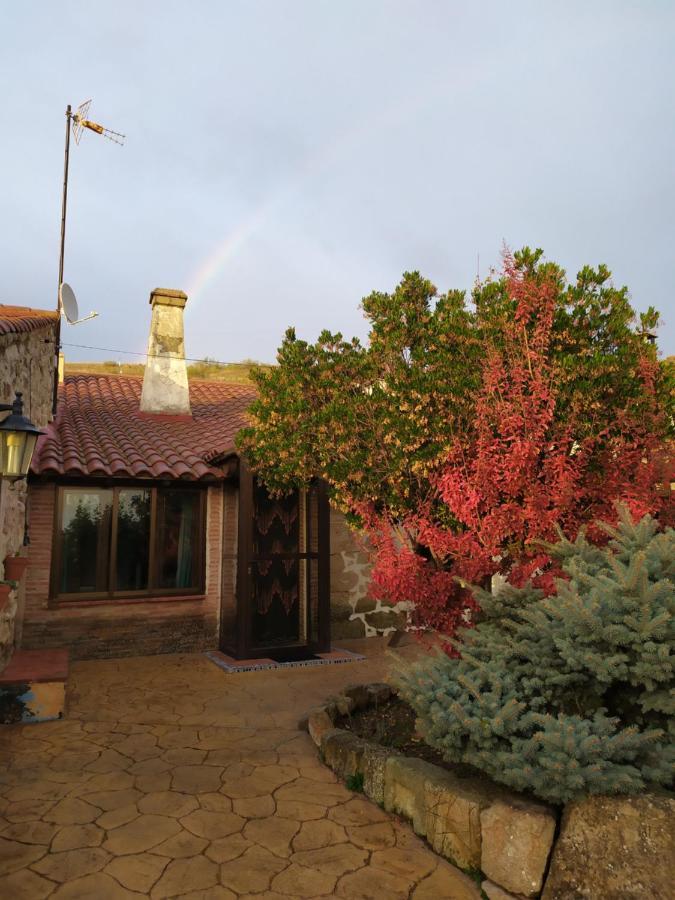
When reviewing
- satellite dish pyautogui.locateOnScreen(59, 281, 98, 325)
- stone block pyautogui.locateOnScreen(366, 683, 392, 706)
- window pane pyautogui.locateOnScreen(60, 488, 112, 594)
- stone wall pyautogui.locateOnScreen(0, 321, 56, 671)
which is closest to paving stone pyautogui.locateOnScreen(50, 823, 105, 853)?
stone wall pyautogui.locateOnScreen(0, 321, 56, 671)

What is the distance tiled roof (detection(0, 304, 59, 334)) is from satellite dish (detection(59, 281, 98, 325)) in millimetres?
1923

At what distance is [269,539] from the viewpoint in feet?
31.6

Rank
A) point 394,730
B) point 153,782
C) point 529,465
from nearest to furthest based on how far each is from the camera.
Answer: point 153,782, point 529,465, point 394,730

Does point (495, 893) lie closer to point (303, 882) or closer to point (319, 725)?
point (303, 882)

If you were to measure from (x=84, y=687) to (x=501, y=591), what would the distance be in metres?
5.08

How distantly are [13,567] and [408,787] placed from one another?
16.4 feet

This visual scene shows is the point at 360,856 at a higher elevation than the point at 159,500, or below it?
below

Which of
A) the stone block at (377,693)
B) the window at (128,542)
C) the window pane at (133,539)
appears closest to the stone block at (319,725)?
the stone block at (377,693)


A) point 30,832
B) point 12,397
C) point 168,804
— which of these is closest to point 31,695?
point 30,832

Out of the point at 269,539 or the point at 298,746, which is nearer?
the point at 298,746

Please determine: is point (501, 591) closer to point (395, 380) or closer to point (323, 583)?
point (395, 380)

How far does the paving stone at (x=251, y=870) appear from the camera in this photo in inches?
123

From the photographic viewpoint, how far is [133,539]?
889 centimetres

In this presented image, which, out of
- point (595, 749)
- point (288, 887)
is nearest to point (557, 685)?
point (595, 749)
